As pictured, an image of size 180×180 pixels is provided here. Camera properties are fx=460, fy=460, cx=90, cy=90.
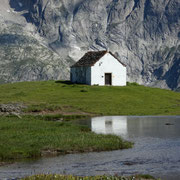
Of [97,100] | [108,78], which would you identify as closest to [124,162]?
[97,100]

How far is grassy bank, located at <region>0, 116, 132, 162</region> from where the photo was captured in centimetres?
3606

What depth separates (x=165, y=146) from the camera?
40.2m

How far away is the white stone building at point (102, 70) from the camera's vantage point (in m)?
109

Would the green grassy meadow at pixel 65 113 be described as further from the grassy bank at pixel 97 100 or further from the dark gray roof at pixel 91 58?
the dark gray roof at pixel 91 58

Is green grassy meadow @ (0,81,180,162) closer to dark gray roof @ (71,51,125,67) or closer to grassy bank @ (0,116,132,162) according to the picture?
grassy bank @ (0,116,132,162)

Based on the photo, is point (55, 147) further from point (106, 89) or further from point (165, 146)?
point (106, 89)

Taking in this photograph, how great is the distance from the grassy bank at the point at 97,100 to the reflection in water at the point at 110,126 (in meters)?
9.59

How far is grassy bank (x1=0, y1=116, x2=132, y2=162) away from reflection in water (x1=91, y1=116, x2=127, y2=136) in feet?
13.3

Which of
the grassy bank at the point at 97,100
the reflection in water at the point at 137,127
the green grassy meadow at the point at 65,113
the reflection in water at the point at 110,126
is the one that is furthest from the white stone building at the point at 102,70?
the reflection in water at the point at 110,126

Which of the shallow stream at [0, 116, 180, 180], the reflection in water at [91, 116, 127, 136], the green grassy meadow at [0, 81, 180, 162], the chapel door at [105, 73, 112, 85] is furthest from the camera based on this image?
the chapel door at [105, 73, 112, 85]

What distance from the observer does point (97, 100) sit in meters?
84.9

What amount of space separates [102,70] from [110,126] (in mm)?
54251

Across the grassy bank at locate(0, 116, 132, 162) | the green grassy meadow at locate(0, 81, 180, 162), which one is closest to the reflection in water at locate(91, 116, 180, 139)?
the green grassy meadow at locate(0, 81, 180, 162)

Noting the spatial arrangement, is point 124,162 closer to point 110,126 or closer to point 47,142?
point 47,142
